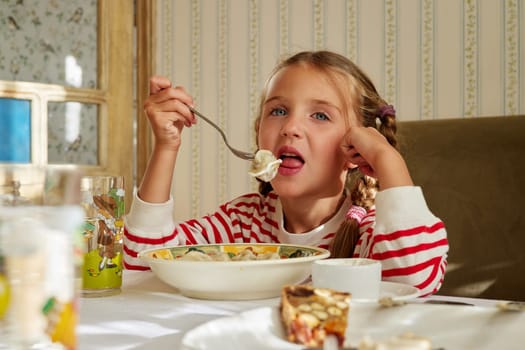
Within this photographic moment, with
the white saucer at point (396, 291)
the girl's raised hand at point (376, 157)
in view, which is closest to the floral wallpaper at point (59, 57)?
the girl's raised hand at point (376, 157)

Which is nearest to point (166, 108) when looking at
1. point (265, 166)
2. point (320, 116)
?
point (265, 166)

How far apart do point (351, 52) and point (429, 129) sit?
98 cm

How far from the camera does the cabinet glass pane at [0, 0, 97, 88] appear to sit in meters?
2.62

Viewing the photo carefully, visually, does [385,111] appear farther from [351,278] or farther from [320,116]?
[351,278]

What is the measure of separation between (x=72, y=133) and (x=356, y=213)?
6.17ft

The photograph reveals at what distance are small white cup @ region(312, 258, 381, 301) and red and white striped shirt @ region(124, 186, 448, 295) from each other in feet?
0.98

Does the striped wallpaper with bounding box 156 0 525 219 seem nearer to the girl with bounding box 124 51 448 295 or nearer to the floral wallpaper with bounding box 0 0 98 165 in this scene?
the floral wallpaper with bounding box 0 0 98 165

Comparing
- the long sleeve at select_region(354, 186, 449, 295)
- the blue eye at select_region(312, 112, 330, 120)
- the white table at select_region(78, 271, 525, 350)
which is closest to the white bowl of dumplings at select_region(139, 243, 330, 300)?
the white table at select_region(78, 271, 525, 350)

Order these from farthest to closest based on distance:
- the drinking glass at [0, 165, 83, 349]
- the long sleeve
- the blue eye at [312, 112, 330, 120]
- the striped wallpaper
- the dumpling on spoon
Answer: the striped wallpaper, the blue eye at [312, 112, 330, 120], the dumpling on spoon, the long sleeve, the drinking glass at [0, 165, 83, 349]

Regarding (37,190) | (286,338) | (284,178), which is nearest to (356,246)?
(284,178)

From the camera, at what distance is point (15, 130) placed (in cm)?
257

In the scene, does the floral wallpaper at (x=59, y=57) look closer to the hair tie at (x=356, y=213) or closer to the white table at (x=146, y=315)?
the hair tie at (x=356, y=213)

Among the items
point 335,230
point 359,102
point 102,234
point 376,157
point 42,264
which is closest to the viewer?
point 42,264

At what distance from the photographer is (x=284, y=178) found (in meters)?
1.27
